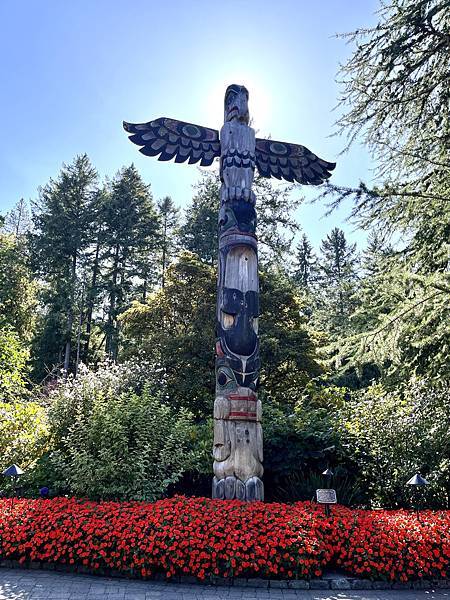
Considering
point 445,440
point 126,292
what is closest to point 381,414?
point 445,440

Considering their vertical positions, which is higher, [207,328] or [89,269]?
[89,269]

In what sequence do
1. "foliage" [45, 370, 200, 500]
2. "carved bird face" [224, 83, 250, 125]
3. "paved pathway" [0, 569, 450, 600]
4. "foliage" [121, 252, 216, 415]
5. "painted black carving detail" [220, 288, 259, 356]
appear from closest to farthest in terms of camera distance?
1. "paved pathway" [0, 569, 450, 600]
2. "painted black carving detail" [220, 288, 259, 356]
3. "foliage" [45, 370, 200, 500]
4. "carved bird face" [224, 83, 250, 125]
5. "foliage" [121, 252, 216, 415]

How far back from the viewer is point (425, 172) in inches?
345

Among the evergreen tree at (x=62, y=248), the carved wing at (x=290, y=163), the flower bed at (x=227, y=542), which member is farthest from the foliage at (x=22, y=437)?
the evergreen tree at (x=62, y=248)

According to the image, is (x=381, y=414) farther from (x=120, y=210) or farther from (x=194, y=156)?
(x=120, y=210)

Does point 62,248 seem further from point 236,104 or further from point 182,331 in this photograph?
point 236,104

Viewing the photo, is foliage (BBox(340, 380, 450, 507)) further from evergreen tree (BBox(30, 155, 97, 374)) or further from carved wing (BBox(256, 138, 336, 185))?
evergreen tree (BBox(30, 155, 97, 374))

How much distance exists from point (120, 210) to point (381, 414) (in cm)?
2470

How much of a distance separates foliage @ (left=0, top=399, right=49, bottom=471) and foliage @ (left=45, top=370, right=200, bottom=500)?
310 mm

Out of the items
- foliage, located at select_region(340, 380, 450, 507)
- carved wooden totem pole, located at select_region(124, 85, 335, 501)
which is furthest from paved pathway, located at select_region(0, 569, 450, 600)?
foliage, located at select_region(340, 380, 450, 507)

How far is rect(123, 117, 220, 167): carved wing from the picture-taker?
8.62 m

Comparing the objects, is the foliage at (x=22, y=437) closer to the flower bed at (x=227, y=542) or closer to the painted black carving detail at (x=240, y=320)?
the flower bed at (x=227, y=542)

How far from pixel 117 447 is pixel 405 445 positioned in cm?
469

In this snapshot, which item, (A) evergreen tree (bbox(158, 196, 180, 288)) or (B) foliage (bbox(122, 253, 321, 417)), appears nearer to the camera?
(B) foliage (bbox(122, 253, 321, 417))
